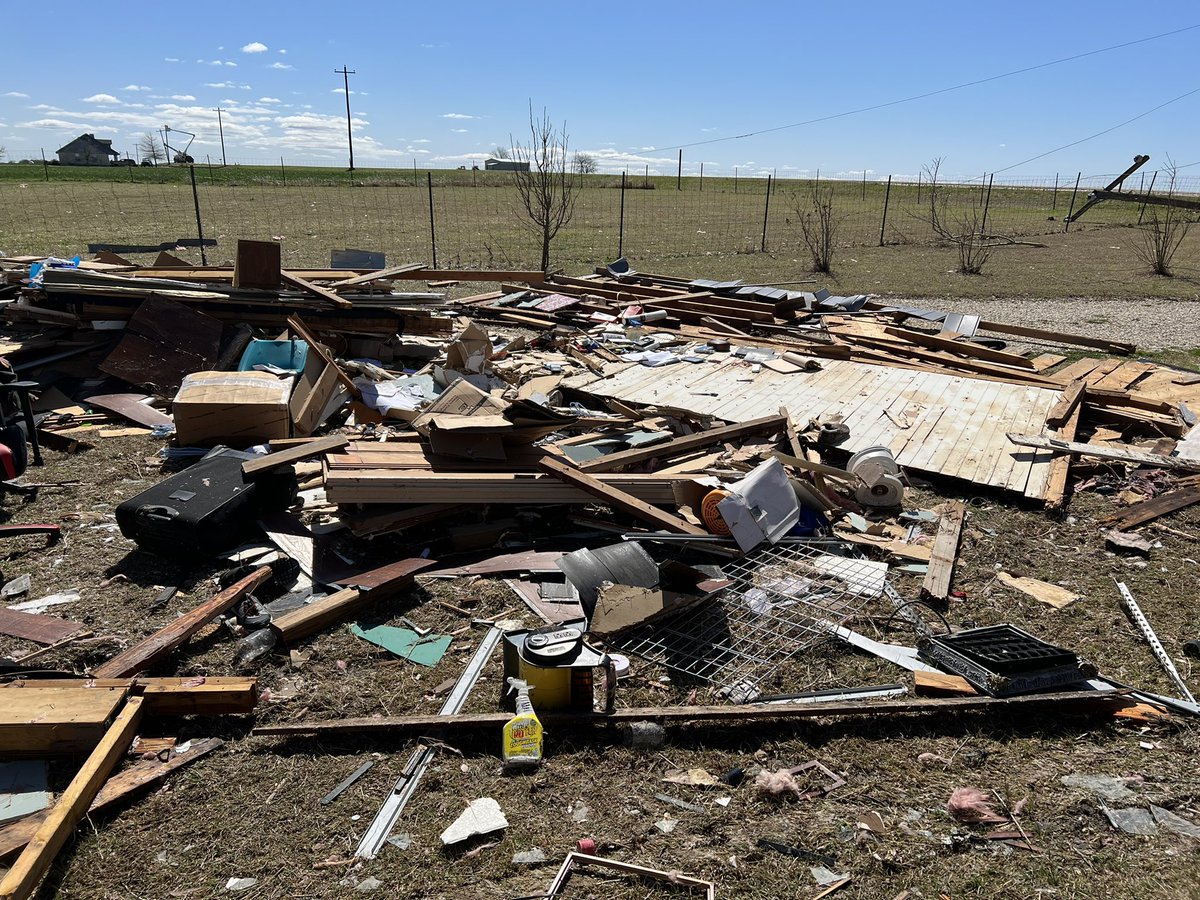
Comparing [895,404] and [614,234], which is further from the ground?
[614,234]

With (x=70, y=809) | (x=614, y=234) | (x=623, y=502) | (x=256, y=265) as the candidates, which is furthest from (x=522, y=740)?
(x=614, y=234)

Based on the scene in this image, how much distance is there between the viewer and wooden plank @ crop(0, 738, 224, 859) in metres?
2.79

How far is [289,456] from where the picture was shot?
17.4 feet

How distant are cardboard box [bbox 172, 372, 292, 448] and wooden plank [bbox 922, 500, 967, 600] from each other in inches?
202

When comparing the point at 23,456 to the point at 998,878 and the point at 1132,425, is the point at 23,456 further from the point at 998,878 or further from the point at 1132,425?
the point at 1132,425

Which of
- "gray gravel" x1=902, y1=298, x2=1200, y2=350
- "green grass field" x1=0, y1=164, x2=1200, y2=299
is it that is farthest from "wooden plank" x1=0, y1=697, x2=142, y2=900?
"green grass field" x1=0, y1=164, x2=1200, y2=299

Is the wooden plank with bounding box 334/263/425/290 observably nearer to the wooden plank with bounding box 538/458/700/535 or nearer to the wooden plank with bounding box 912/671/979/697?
the wooden plank with bounding box 538/458/700/535

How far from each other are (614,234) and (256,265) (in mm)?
17246

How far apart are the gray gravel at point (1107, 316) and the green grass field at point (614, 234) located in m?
0.90

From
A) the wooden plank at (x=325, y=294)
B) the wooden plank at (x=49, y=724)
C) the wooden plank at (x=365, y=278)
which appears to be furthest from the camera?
the wooden plank at (x=365, y=278)

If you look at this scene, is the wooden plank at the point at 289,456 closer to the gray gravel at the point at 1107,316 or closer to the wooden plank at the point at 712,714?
the wooden plank at the point at 712,714

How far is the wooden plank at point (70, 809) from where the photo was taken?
8.23 feet

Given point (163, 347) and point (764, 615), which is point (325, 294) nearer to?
point (163, 347)

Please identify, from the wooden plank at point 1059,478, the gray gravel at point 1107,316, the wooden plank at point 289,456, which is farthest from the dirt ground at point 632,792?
the gray gravel at point 1107,316
